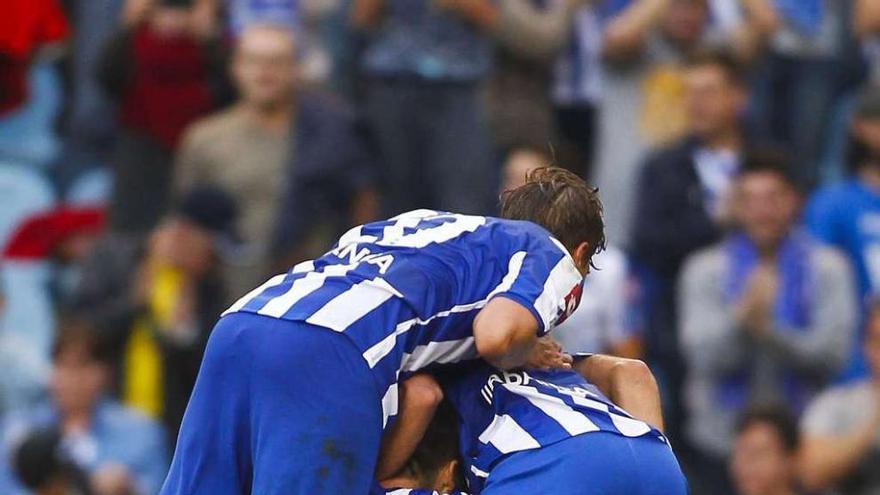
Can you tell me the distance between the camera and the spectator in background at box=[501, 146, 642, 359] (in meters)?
9.73

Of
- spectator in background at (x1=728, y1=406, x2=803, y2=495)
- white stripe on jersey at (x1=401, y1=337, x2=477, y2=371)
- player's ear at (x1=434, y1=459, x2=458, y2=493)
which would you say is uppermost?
white stripe on jersey at (x1=401, y1=337, x2=477, y2=371)

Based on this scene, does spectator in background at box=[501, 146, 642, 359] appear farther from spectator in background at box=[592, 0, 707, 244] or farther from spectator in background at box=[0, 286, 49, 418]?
spectator in background at box=[0, 286, 49, 418]

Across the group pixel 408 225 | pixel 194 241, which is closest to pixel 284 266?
pixel 194 241

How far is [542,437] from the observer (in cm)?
593

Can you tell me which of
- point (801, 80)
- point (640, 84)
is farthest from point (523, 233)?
point (801, 80)

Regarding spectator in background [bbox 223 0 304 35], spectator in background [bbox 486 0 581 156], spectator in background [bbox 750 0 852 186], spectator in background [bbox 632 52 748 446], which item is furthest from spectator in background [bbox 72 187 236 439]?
spectator in background [bbox 750 0 852 186]

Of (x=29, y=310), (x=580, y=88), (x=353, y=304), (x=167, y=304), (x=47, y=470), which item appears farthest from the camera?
(x=580, y=88)

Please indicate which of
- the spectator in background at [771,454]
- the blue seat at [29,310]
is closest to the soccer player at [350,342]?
the spectator in background at [771,454]

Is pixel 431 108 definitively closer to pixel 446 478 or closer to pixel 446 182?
pixel 446 182

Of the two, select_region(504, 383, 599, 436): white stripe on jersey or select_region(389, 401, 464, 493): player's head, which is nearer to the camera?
select_region(504, 383, 599, 436): white stripe on jersey

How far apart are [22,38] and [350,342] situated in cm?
566

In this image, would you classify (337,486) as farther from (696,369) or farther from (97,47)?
(97,47)

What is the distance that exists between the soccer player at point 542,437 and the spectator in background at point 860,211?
13.6 feet

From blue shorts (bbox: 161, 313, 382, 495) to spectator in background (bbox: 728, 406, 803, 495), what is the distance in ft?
12.5
